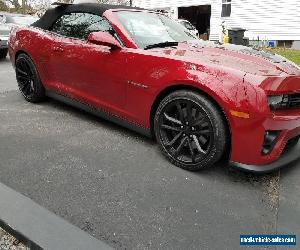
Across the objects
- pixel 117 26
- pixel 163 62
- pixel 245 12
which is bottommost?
pixel 245 12

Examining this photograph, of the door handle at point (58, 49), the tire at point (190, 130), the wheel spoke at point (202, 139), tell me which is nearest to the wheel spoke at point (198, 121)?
the tire at point (190, 130)

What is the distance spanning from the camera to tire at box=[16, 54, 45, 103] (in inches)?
196

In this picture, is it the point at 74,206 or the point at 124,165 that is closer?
the point at 74,206

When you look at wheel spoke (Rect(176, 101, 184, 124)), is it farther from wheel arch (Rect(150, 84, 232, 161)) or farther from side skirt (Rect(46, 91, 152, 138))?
side skirt (Rect(46, 91, 152, 138))

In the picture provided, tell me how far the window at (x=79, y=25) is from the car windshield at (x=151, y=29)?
9.1 inches

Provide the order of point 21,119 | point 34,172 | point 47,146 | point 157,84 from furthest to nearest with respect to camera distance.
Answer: point 21,119 < point 47,146 < point 157,84 < point 34,172

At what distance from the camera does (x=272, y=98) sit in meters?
2.90

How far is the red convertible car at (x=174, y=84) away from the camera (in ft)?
9.64

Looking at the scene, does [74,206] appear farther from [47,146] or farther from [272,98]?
[272,98]

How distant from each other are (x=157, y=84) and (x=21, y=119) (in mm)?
2119

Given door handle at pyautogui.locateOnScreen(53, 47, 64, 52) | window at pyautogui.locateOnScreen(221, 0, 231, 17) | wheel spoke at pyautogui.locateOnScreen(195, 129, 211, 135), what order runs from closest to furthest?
wheel spoke at pyautogui.locateOnScreen(195, 129, 211, 135) → door handle at pyautogui.locateOnScreen(53, 47, 64, 52) → window at pyautogui.locateOnScreen(221, 0, 231, 17)

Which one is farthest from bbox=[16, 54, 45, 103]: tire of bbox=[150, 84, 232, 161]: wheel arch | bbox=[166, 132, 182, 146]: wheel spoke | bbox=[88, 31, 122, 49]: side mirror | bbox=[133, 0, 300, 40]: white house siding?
bbox=[133, 0, 300, 40]: white house siding

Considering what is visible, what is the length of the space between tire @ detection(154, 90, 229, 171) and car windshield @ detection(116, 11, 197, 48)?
2.67 feet

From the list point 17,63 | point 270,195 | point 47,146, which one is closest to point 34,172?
point 47,146
